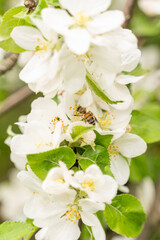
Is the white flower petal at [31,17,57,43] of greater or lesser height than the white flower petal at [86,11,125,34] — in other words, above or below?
above

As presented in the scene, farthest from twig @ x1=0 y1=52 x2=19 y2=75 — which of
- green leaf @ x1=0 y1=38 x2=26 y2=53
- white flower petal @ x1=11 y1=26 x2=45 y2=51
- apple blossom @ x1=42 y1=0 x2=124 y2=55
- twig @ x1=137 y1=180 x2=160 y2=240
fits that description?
twig @ x1=137 y1=180 x2=160 y2=240

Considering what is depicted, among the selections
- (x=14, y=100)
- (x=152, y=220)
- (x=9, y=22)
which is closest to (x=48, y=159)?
(x=9, y=22)

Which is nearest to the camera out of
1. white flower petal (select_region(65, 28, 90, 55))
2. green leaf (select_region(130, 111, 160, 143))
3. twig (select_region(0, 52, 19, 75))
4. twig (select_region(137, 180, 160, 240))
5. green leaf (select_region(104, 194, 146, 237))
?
white flower petal (select_region(65, 28, 90, 55))

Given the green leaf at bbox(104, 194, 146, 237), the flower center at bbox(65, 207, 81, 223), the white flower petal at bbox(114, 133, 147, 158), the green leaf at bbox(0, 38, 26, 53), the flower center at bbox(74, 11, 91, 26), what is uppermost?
the flower center at bbox(74, 11, 91, 26)

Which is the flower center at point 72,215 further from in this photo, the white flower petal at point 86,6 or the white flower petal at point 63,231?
the white flower petal at point 86,6

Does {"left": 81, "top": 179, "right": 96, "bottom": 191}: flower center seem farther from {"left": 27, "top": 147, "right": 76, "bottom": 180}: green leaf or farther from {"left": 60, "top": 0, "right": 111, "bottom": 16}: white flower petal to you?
{"left": 60, "top": 0, "right": 111, "bottom": 16}: white flower petal

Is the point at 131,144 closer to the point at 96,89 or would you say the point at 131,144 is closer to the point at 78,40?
the point at 96,89
